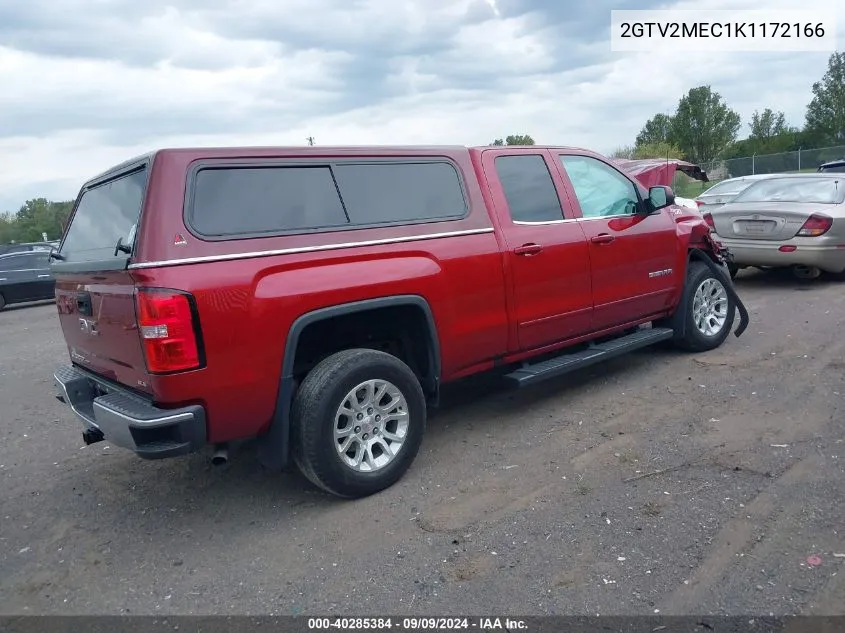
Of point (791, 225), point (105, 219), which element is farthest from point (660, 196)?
point (105, 219)

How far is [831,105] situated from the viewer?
55312mm

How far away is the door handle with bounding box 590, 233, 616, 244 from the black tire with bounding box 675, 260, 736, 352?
1.20 meters

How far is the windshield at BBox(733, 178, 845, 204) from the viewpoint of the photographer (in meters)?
8.76

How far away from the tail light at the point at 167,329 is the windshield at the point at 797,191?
27.7 ft

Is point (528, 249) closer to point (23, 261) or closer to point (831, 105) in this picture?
point (23, 261)

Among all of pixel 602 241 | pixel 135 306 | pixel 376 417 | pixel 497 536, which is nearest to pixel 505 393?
pixel 602 241

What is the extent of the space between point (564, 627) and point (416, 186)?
2.70 metres

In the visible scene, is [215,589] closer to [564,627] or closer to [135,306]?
[135,306]

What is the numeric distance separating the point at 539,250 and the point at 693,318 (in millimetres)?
2175

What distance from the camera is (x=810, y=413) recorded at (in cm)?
453

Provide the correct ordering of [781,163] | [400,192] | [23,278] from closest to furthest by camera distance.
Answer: [400,192] < [23,278] < [781,163]

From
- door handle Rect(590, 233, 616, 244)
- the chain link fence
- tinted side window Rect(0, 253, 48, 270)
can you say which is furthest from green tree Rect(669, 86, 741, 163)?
door handle Rect(590, 233, 616, 244)

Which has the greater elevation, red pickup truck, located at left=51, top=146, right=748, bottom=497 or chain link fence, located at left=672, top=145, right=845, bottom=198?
chain link fence, located at left=672, top=145, right=845, bottom=198

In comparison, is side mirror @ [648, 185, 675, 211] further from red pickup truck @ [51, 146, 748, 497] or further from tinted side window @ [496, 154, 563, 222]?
tinted side window @ [496, 154, 563, 222]
